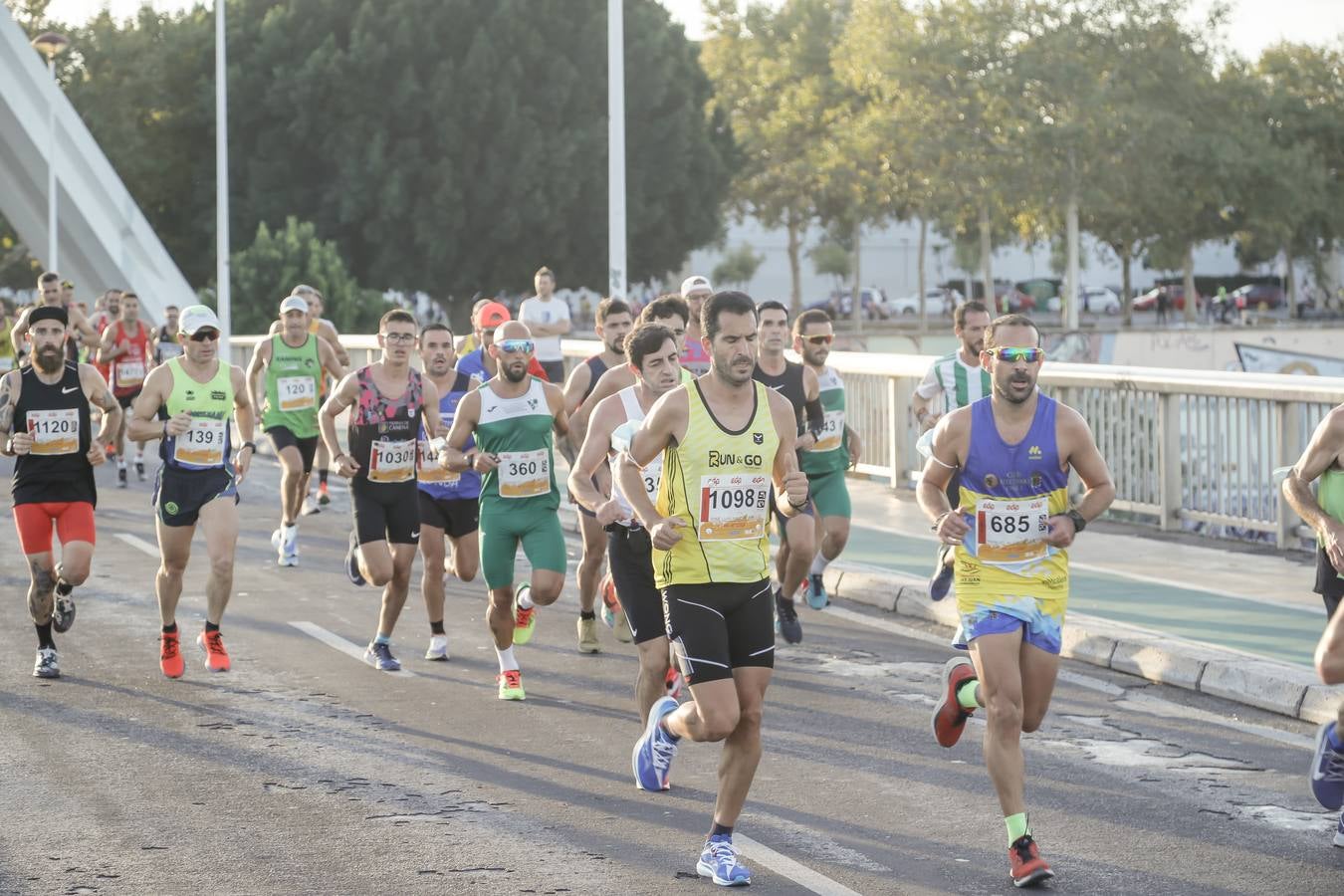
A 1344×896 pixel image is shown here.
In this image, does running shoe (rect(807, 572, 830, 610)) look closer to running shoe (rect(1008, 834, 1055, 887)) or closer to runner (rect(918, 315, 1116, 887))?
runner (rect(918, 315, 1116, 887))

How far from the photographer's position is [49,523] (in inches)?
411

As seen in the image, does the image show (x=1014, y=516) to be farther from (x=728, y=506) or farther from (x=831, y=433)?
(x=831, y=433)

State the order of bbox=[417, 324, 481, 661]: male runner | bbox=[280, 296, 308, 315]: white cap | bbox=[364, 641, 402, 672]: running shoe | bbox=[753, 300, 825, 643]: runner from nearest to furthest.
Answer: bbox=[364, 641, 402, 672]: running shoe < bbox=[417, 324, 481, 661]: male runner < bbox=[753, 300, 825, 643]: runner < bbox=[280, 296, 308, 315]: white cap

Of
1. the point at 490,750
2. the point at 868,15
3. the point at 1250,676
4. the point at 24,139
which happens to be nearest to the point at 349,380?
the point at 490,750

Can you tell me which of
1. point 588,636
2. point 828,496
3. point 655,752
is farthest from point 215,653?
point 655,752

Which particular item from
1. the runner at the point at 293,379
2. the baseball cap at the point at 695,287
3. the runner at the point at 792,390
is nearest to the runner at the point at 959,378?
the runner at the point at 792,390

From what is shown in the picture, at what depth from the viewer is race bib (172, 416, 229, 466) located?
33.7 feet

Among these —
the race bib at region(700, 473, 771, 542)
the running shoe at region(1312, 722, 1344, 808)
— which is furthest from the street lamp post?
the running shoe at region(1312, 722, 1344, 808)

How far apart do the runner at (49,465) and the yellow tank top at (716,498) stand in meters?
4.79

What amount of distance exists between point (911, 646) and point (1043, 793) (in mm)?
3779

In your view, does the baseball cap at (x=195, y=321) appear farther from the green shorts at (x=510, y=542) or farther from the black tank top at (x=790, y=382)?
the black tank top at (x=790, y=382)

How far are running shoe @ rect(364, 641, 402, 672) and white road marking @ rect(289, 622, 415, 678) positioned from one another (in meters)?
0.05

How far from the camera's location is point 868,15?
60.7 m

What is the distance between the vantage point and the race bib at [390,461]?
10.6 m
